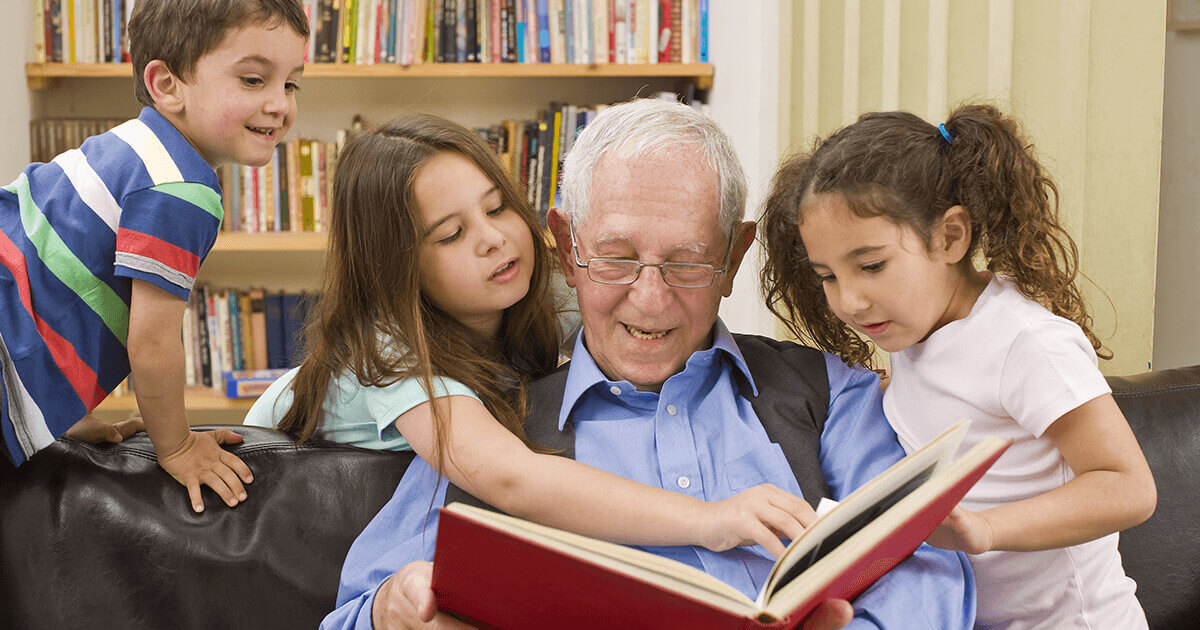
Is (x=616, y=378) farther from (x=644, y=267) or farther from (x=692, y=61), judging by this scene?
(x=692, y=61)

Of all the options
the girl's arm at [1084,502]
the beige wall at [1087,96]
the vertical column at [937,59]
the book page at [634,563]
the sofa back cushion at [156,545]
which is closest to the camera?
the book page at [634,563]

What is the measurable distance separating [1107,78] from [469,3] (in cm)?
178

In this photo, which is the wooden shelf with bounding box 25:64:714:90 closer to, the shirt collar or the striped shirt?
the striped shirt

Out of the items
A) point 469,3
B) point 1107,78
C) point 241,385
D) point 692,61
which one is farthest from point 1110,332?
point 241,385

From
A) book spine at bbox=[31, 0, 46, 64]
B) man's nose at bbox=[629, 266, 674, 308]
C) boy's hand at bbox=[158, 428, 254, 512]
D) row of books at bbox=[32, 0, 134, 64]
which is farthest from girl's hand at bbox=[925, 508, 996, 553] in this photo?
book spine at bbox=[31, 0, 46, 64]

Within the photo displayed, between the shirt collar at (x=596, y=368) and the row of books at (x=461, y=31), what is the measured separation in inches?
73.3

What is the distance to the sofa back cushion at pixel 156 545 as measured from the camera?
1.27m

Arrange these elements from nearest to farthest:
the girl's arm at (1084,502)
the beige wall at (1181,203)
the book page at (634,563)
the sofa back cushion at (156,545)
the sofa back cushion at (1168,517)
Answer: the book page at (634,563) → the girl's arm at (1084,502) → the sofa back cushion at (156,545) → the sofa back cushion at (1168,517) → the beige wall at (1181,203)

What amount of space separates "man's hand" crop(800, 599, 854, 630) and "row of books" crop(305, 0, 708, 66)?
237 cm

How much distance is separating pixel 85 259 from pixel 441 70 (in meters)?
1.80

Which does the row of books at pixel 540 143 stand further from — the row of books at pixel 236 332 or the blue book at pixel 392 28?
the row of books at pixel 236 332

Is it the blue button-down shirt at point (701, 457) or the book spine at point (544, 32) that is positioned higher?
the book spine at point (544, 32)

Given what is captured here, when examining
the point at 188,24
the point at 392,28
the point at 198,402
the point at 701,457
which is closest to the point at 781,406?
the point at 701,457

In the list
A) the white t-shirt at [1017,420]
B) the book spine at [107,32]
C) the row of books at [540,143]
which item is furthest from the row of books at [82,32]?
the white t-shirt at [1017,420]
